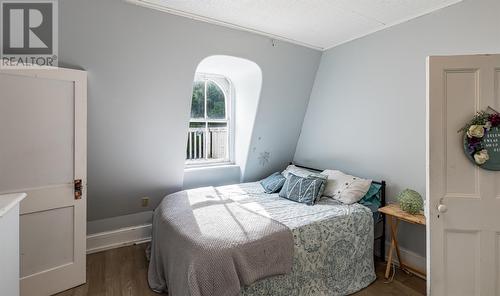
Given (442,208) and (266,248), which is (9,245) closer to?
(266,248)

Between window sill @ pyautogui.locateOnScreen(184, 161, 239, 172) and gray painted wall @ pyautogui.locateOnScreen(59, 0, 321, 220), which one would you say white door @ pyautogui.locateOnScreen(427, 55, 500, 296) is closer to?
gray painted wall @ pyautogui.locateOnScreen(59, 0, 321, 220)

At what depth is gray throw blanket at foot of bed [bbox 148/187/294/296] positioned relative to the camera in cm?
173

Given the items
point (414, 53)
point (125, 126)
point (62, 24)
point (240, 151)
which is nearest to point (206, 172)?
point (240, 151)

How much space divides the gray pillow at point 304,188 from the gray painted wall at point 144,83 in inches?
38.1

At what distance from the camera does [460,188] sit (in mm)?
1750

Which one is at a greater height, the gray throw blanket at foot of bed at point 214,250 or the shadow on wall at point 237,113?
the shadow on wall at point 237,113

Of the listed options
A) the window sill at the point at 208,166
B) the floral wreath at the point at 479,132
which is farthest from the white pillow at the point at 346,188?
the window sill at the point at 208,166

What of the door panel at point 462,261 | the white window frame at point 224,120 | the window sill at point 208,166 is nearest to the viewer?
the door panel at point 462,261

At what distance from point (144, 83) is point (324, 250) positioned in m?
2.32

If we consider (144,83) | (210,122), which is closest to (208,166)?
(210,122)

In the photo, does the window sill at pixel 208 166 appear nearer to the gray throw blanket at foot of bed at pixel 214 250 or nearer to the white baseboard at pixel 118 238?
the white baseboard at pixel 118 238

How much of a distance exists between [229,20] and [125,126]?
4.98ft

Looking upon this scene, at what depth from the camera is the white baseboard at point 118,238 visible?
10.1 feet

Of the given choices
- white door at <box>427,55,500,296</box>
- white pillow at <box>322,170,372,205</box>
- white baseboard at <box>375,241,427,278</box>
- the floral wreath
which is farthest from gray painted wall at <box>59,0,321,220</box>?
white baseboard at <box>375,241,427,278</box>
